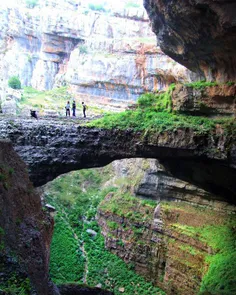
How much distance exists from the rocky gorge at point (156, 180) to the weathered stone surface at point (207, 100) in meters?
0.04

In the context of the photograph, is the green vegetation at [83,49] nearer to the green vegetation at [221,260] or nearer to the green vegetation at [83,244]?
the green vegetation at [83,244]

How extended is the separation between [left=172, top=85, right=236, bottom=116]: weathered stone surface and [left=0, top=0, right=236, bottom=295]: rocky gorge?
0.14 ft

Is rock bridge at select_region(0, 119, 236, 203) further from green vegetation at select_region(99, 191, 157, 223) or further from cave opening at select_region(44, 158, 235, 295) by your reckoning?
green vegetation at select_region(99, 191, 157, 223)

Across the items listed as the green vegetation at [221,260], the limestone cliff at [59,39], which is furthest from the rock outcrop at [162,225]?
the limestone cliff at [59,39]

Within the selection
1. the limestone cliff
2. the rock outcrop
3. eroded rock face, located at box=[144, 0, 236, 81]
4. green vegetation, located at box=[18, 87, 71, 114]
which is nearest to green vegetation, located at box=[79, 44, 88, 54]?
the limestone cliff

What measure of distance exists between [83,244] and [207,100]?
12.3 metres

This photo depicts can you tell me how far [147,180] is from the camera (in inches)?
865

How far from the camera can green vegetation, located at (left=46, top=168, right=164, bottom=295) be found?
19.1 m

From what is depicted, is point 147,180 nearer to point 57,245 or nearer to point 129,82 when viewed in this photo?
point 57,245

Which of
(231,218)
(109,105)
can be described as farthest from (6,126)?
(109,105)

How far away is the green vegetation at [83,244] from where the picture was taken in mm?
19125

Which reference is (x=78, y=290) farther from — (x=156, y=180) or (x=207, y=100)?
(x=156, y=180)

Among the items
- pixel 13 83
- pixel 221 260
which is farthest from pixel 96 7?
pixel 221 260

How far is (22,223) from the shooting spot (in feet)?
31.3
